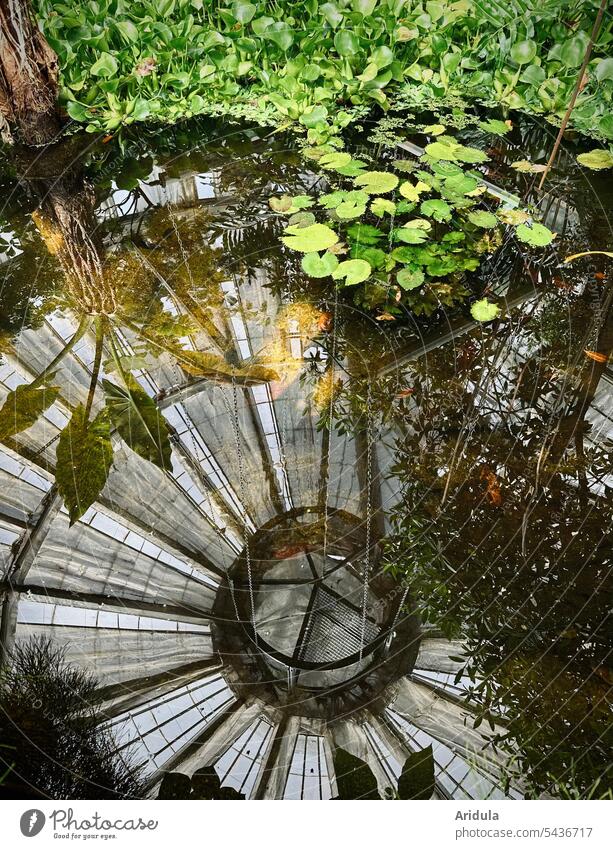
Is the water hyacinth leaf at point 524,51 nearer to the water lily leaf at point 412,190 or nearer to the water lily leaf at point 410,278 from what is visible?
the water lily leaf at point 412,190

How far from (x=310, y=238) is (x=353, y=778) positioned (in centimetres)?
174

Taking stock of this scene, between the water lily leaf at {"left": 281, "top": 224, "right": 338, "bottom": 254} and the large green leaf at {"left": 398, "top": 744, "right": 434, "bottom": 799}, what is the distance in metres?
1.64

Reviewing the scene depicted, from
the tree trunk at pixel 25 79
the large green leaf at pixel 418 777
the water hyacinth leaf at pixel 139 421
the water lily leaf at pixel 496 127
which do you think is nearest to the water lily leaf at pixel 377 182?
the water lily leaf at pixel 496 127

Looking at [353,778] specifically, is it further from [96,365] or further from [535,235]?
[535,235]

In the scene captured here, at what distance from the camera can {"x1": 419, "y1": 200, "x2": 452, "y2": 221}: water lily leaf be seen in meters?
2.46

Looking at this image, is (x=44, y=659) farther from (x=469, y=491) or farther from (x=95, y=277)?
(x=95, y=277)

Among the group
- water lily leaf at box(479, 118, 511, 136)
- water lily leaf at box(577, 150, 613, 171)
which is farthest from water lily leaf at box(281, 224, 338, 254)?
water lily leaf at box(577, 150, 613, 171)

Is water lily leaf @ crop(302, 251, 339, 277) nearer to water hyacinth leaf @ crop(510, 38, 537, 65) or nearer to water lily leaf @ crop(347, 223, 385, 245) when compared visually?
water lily leaf @ crop(347, 223, 385, 245)

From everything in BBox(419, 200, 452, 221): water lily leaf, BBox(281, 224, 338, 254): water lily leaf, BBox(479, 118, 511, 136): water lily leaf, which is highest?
BBox(479, 118, 511, 136): water lily leaf

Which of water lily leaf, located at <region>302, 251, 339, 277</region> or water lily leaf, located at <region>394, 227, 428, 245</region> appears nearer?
water lily leaf, located at <region>302, 251, 339, 277</region>

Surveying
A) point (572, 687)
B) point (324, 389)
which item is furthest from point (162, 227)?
point (572, 687)

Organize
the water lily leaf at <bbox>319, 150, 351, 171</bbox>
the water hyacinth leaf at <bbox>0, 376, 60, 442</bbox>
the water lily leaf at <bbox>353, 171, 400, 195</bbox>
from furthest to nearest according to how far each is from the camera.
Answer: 1. the water lily leaf at <bbox>319, 150, 351, 171</bbox>
2. the water lily leaf at <bbox>353, 171, 400, 195</bbox>
3. the water hyacinth leaf at <bbox>0, 376, 60, 442</bbox>

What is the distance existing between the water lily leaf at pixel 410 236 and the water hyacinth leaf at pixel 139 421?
110 cm

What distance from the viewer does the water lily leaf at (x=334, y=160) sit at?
2711mm
